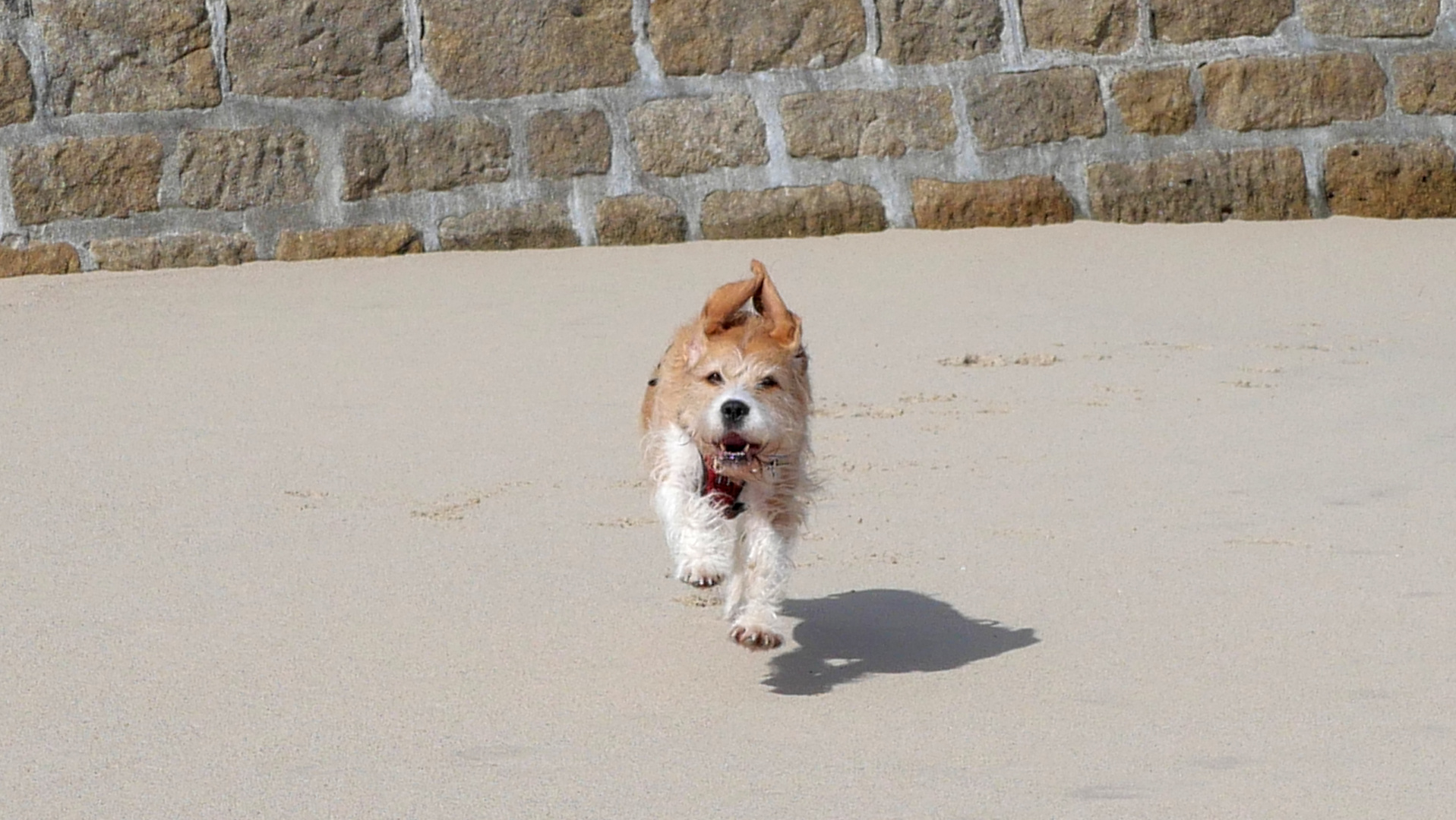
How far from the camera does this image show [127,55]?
9.02 m

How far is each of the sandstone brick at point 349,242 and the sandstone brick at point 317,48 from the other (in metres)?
0.63

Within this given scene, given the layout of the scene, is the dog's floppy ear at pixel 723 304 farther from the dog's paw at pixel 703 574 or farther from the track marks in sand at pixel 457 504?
the track marks in sand at pixel 457 504

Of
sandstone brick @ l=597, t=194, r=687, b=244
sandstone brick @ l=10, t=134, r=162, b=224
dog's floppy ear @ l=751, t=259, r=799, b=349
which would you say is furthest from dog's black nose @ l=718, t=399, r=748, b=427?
sandstone brick @ l=10, t=134, r=162, b=224

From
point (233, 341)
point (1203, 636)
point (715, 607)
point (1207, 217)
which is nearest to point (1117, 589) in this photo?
point (1203, 636)

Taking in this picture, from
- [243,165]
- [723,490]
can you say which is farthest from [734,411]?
[243,165]

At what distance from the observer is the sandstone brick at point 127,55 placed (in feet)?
29.5

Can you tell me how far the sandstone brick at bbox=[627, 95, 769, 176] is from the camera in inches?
367

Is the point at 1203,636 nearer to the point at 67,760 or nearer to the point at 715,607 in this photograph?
the point at 715,607

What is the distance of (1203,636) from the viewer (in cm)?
444

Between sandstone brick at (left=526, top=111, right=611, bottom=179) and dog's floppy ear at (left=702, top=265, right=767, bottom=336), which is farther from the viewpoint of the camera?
sandstone brick at (left=526, top=111, right=611, bottom=179)

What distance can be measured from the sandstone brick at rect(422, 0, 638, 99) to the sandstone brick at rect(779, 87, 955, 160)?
85cm

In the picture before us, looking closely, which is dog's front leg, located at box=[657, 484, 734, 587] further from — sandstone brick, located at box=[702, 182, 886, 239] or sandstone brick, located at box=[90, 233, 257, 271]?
sandstone brick, located at box=[90, 233, 257, 271]

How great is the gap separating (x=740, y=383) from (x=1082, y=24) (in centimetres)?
546

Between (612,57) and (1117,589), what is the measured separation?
5.16m
